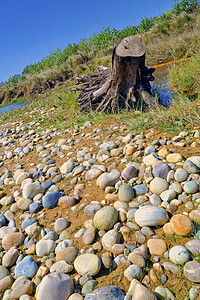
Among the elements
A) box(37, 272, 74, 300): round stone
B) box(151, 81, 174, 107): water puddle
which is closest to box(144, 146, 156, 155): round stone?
box(37, 272, 74, 300): round stone

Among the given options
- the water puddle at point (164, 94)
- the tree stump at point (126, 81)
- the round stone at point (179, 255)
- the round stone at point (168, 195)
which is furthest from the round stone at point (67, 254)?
the water puddle at point (164, 94)

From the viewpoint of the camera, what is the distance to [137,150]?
221 cm

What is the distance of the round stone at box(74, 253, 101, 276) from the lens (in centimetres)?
115

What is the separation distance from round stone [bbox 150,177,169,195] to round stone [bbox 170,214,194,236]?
1.00 ft

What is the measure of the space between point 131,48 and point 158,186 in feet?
8.36

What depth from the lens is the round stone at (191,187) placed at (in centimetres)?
145

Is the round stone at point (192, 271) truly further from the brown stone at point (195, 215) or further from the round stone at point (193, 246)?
the brown stone at point (195, 215)

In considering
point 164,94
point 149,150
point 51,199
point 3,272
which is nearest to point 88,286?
point 3,272

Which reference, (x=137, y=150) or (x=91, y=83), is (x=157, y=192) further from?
(x=91, y=83)

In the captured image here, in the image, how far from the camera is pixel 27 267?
4.30 feet

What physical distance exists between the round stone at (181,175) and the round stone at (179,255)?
60 cm

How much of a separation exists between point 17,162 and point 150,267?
A: 2643 mm

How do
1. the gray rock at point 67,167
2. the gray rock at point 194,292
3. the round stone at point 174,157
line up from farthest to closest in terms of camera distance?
the gray rock at point 67,167 → the round stone at point 174,157 → the gray rock at point 194,292

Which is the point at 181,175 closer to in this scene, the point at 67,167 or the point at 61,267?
the point at 61,267
